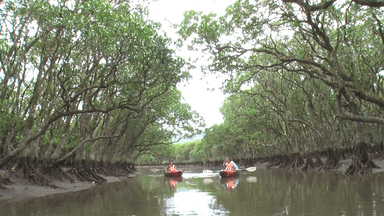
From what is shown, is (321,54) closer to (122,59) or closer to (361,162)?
(361,162)

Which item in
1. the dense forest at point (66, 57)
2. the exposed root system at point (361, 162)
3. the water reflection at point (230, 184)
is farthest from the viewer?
the exposed root system at point (361, 162)

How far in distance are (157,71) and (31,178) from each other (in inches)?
271

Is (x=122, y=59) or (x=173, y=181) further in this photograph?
(x=173, y=181)

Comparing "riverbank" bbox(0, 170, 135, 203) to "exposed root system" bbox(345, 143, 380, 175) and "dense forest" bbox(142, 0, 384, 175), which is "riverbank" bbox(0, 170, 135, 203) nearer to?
"dense forest" bbox(142, 0, 384, 175)

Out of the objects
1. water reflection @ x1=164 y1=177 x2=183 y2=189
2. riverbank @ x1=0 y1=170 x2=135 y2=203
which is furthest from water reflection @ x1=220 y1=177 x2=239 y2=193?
riverbank @ x1=0 y1=170 x2=135 y2=203

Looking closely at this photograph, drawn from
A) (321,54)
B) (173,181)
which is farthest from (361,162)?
(173,181)

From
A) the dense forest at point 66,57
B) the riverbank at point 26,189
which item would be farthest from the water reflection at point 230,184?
the riverbank at point 26,189

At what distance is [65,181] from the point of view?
1454cm

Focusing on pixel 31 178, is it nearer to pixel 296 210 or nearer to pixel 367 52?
pixel 296 210

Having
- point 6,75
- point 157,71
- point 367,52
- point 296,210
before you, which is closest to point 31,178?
point 6,75

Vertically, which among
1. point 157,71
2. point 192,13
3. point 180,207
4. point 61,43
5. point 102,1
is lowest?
point 180,207

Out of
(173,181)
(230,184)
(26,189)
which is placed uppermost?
(26,189)

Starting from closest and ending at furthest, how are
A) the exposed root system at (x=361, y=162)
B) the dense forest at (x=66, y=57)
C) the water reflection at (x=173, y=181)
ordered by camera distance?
1. the dense forest at (x=66, y=57)
2. the water reflection at (x=173, y=181)
3. the exposed root system at (x=361, y=162)

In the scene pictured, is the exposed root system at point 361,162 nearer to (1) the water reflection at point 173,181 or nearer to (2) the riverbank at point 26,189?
(1) the water reflection at point 173,181
